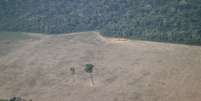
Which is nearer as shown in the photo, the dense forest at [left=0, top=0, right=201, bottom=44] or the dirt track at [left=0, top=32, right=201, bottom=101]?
the dirt track at [left=0, top=32, right=201, bottom=101]

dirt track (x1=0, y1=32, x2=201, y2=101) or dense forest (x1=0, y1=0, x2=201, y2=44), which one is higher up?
dense forest (x1=0, y1=0, x2=201, y2=44)

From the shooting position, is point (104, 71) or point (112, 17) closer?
point (104, 71)

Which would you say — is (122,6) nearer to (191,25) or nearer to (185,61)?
(191,25)

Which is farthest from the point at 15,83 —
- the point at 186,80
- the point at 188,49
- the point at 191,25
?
the point at 191,25

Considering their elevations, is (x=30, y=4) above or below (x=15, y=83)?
above

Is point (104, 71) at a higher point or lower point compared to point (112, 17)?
lower
